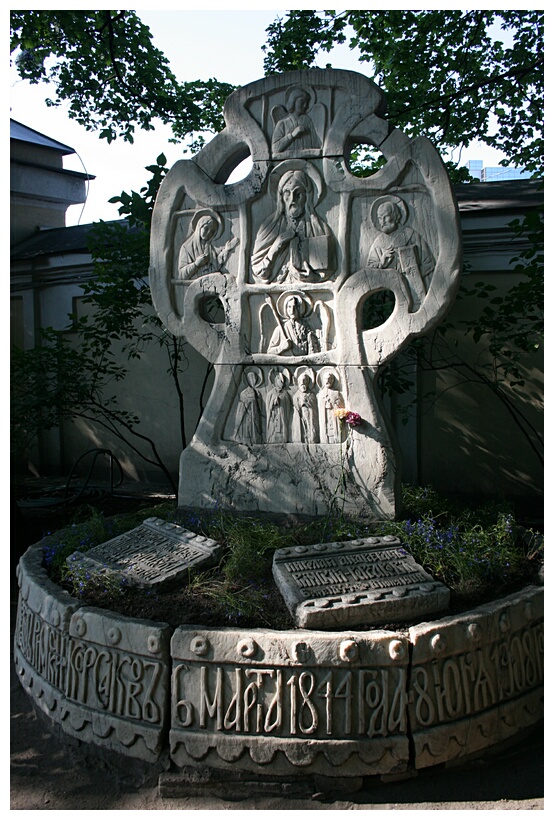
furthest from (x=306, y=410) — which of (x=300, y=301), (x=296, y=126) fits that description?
(x=296, y=126)

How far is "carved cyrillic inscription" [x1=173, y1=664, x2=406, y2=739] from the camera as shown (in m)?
2.84

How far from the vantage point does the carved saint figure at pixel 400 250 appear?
3.89 metres

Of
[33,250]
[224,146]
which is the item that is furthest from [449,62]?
[33,250]

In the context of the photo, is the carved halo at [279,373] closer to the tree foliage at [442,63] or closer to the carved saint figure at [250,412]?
the carved saint figure at [250,412]

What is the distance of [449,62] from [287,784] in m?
6.99

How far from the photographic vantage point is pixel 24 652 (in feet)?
11.9

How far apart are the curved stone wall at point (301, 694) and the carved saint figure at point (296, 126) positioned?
2.76 metres

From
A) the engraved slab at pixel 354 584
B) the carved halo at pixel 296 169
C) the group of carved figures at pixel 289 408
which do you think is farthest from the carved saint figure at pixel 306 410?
the carved halo at pixel 296 169

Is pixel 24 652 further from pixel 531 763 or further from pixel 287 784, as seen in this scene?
pixel 531 763

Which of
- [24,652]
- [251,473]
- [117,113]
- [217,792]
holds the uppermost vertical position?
[117,113]

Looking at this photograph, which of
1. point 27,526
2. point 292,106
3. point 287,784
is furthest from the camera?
point 27,526

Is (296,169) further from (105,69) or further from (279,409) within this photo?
(105,69)

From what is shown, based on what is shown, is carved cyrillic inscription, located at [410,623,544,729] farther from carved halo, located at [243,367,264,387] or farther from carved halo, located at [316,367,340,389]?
carved halo, located at [243,367,264,387]

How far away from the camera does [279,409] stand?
415 cm
